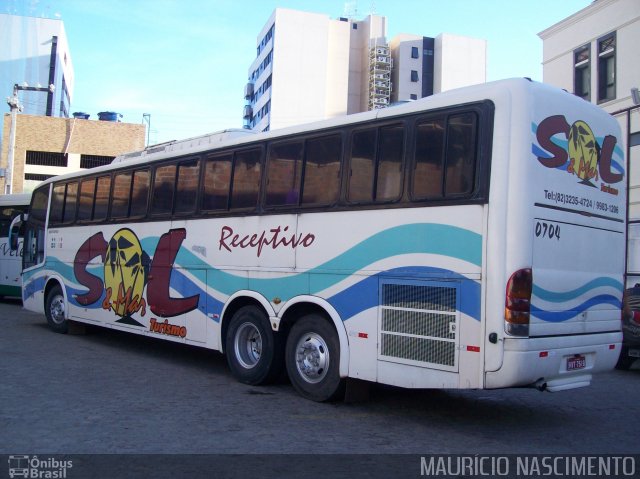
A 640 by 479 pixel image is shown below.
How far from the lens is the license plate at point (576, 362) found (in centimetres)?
654

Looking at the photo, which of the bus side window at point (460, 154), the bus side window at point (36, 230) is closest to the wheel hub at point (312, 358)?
the bus side window at point (460, 154)

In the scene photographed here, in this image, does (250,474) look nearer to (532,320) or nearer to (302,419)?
(302,419)

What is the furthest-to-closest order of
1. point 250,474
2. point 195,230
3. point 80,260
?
point 80,260
point 195,230
point 250,474

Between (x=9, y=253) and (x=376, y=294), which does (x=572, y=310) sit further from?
(x=9, y=253)

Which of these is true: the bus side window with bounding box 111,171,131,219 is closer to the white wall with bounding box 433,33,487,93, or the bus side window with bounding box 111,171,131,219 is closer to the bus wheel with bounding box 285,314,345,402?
the bus wheel with bounding box 285,314,345,402

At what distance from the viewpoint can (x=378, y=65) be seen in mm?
83625

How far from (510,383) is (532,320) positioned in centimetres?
64

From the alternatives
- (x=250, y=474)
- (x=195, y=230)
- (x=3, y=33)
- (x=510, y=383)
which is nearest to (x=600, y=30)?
(x=195, y=230)

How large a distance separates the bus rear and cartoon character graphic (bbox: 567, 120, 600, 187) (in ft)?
0.04

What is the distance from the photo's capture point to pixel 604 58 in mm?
25391

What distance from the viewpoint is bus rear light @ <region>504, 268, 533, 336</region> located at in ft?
19.6

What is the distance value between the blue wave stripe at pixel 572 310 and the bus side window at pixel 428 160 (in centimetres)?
152

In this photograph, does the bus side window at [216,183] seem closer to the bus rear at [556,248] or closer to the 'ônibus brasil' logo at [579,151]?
the bus rear at [556,248]

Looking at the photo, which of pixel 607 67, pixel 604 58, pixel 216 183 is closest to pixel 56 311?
pixel 216 183
